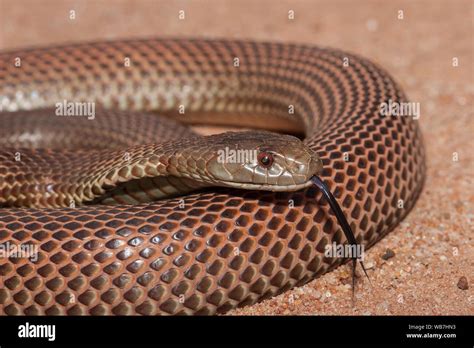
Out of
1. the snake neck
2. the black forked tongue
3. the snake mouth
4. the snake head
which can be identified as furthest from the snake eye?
the snake neck

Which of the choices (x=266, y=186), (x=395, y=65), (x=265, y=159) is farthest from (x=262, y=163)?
(x=395, y=65)

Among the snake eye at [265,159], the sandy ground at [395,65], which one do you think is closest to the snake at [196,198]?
the snake eye at [265,159]

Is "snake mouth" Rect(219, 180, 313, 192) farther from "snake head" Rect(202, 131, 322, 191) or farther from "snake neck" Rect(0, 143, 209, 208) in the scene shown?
"snake neck" Rect(0, 143, 209, 208)

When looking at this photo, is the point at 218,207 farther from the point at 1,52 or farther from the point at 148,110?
the point at 1,52

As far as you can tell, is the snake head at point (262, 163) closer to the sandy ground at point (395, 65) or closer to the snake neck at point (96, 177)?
the snake neck at point (96, 177)
